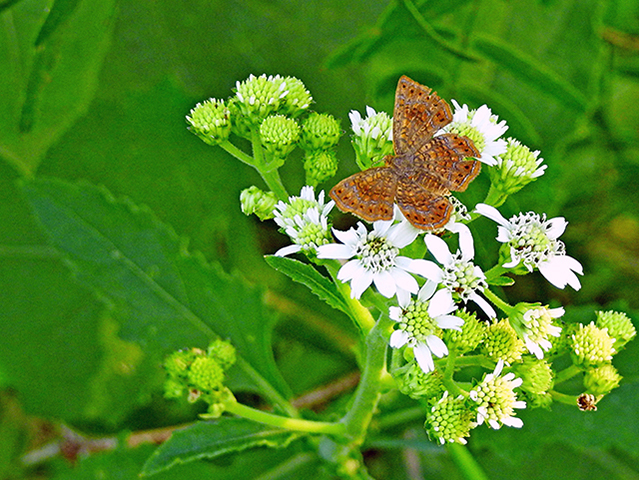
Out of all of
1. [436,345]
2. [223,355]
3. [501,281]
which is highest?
[501,281]

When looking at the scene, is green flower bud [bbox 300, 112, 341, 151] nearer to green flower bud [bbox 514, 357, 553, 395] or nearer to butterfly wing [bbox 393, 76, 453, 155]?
butterfly wing [bbox 393, 76, 453, 155]

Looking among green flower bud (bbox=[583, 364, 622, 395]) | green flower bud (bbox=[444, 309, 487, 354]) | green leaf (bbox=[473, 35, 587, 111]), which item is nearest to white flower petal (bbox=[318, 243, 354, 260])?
green flower bud (bbox=[444, 309, 487, 354])

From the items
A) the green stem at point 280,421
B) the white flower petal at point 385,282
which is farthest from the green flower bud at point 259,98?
the green stem at point 280,421

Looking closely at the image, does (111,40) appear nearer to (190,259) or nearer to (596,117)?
(190,259)

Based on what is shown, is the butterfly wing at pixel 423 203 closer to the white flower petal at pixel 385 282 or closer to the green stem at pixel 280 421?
the white flower petal at pixel 385 282

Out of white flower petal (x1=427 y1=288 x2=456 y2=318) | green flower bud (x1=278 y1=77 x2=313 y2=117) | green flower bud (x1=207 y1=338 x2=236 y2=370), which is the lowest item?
green flower bud (x1=207 y1=338 x2=236 y2=370)

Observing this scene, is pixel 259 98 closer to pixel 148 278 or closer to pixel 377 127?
pixel 377 127

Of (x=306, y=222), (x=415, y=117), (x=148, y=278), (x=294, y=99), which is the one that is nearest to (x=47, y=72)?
(x=148, y=278)
